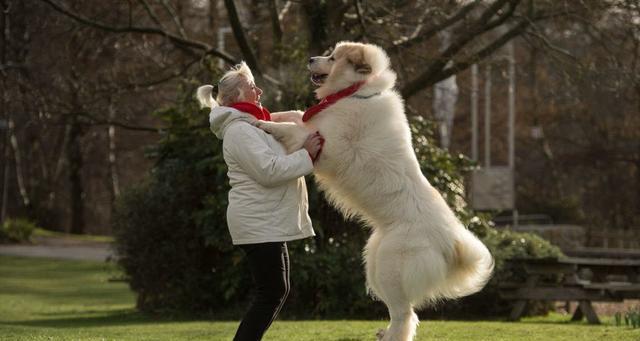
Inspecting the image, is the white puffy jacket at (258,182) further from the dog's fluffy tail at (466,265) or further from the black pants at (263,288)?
the dog's fluffy tail at (466,265)

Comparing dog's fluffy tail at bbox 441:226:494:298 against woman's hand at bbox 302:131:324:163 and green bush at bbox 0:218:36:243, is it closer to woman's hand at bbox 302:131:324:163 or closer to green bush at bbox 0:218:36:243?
woman's hand at bbox 302:131:324:163

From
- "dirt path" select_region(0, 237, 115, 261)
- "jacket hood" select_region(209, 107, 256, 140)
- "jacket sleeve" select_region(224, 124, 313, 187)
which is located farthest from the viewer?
"dirt path" select_region(0, 237, 115, 261)

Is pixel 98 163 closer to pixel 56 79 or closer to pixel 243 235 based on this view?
pixel 56 79

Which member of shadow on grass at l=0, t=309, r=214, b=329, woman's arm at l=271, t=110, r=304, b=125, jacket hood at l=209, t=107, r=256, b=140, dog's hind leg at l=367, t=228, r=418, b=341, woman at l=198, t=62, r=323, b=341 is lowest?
shadow on grass at l=0, t=309, r=214, b=329

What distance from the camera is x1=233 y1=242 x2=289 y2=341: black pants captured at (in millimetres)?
5652

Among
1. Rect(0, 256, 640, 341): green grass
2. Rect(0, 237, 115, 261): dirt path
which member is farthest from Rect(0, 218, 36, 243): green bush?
Rect(0, 256, 640, 341): green grass

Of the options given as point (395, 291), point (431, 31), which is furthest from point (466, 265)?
point (431, 31)

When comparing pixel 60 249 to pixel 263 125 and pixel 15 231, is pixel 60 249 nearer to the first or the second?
pixel 15 231

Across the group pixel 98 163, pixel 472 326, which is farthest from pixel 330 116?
pixel 98 163

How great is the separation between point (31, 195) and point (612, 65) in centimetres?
2491

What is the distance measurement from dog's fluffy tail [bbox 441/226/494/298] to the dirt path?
19.8 metres

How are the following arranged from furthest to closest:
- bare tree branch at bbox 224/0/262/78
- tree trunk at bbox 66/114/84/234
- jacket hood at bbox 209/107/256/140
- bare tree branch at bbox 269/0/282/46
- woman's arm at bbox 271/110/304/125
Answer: tree trunk at bbox 66/114/84/234 < bare tree branch at bbox 269/0/282/46 < bare tree branch at bbox 224/0/262/78 < woman's arm at bbox 271/110/304/125 < jacket hood at bbox 209/107/256/140

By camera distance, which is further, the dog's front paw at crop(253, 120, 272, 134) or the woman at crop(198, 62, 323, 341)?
the dog's front paw at crop(253, 120, 272, 134)

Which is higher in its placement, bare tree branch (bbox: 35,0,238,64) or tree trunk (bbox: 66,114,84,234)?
bare tree branch (bbox: 35,0,238,64)
